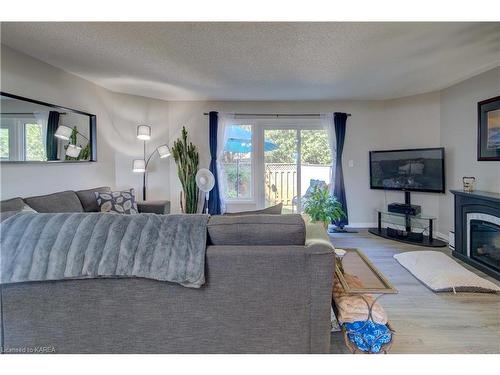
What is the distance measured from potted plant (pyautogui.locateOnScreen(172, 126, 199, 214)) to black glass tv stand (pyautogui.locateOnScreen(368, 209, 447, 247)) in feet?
10.3

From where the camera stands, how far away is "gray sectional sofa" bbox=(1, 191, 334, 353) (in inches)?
54.4

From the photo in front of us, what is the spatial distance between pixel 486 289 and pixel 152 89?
475 cm

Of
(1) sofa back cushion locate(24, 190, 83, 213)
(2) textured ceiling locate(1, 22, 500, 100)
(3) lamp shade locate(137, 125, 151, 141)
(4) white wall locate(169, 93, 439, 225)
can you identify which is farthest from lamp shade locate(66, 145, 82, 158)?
(4) white wall locate(169, 93, 439, 225)

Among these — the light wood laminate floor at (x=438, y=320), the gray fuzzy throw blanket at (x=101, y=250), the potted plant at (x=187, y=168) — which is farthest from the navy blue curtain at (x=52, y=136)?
the light wood laminate floor at (x=438, y=320)

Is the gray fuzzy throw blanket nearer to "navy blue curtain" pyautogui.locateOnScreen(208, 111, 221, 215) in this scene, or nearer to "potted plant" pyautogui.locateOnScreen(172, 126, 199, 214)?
"potted plant" pyautogui.locateOnScreen(172, 126, 199, 214)

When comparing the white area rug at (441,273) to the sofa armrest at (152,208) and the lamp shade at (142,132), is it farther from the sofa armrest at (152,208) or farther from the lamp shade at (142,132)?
the lamp shade at (142,132)

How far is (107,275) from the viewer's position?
53.7 inches

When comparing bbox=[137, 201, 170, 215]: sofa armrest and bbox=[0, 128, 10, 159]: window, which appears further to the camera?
bbox=[137, 201, 170, 215]: sofa armrest

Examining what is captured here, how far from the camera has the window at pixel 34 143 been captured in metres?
2.77

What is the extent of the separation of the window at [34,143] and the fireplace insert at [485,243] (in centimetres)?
500

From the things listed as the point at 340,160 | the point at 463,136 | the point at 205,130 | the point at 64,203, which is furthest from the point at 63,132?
the point at 463,136

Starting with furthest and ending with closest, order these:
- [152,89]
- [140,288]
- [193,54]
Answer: [152,89], [193,54], [140,288]
